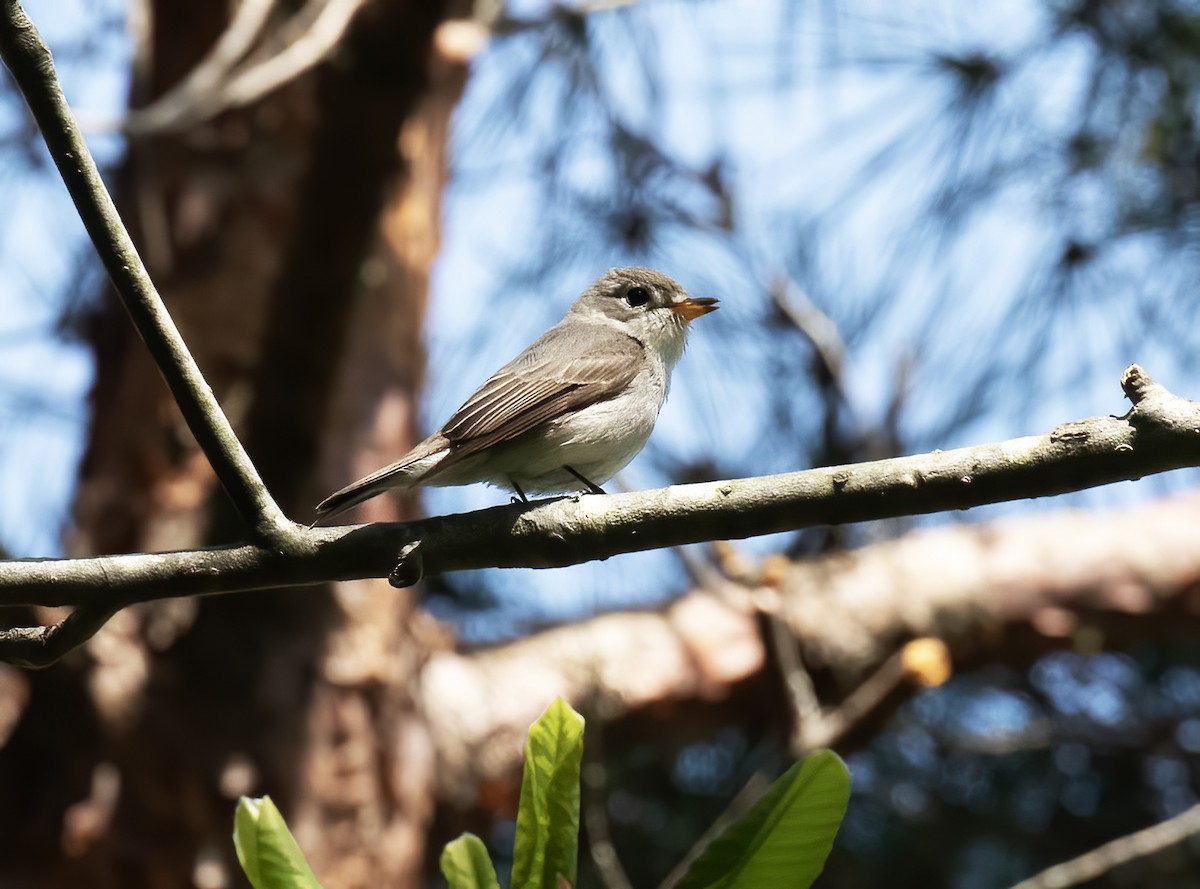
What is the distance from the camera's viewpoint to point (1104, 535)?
4.80 metres

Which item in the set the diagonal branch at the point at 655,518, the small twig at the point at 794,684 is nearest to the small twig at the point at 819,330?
the small twig at the point at 794,684

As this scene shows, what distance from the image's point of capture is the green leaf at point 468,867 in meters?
1.26

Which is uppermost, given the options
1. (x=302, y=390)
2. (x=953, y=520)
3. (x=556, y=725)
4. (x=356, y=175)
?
(x=356, y=175)

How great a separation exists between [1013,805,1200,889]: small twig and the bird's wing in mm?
1533

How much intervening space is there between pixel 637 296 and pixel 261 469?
1.26m

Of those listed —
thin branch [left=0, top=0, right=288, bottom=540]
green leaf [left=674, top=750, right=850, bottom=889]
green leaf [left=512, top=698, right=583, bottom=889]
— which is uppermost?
thin branch [left=0, top=0, right=288, bottom=540]

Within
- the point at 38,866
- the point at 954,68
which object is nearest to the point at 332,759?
the point at 38,866

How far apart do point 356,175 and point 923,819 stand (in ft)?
12.0

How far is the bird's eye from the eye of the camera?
377 cm

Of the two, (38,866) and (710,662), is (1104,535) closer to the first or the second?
(710,662)

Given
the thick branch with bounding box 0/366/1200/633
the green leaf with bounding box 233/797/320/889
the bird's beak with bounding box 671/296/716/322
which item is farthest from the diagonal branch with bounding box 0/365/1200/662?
the bird's beak with bounding box 671/296/716/322

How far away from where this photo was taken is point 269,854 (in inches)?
50.3

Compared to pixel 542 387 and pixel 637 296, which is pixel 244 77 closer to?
pixel 637 296

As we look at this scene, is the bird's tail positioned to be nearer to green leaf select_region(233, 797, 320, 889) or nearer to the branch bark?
the branch bark
